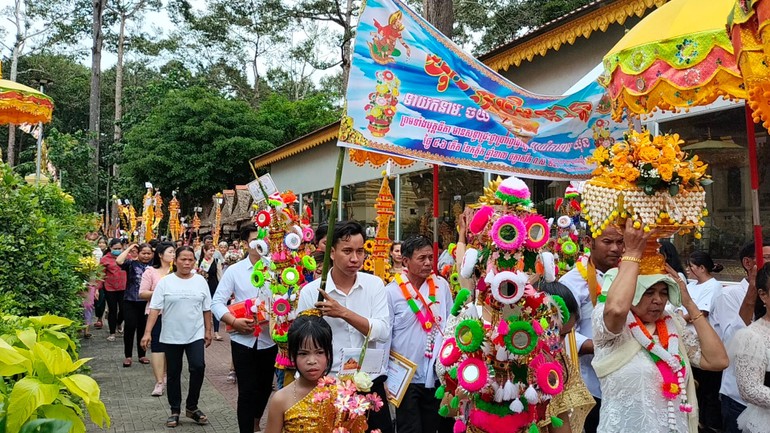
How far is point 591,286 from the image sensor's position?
454 cm

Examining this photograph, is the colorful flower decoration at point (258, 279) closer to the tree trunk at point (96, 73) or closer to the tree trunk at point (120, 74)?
the tree trunk at point (96, 73)

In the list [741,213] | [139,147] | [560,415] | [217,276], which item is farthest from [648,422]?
[139,147]

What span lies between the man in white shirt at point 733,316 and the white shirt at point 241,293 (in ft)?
12.2

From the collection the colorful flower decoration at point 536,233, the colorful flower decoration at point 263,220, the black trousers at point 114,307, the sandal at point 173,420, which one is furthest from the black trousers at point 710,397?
the black trousers at point 114,307

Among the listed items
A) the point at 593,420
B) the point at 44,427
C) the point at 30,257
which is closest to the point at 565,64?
the point at 593,420

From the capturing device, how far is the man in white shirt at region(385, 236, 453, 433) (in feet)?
17.6

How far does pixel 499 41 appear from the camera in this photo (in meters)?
26.6

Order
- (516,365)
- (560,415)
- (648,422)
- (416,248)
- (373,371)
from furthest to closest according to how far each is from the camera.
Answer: (416,248) → (373,371) → (560,415) → (516,365) → (648,422)

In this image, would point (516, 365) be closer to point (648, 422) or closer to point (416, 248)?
point (648, 422)

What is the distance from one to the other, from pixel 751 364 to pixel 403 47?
10.7 feet

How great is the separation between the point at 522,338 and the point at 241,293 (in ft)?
12.4

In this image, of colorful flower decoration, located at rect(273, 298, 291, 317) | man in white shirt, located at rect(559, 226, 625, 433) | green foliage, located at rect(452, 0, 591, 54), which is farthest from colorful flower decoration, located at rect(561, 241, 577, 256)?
green foliage, located at rect(452, 0, 591, 54)

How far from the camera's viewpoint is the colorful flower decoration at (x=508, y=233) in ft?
12.2

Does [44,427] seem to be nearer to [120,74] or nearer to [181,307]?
[181,307]
